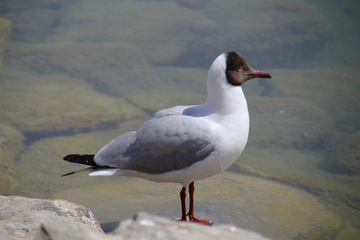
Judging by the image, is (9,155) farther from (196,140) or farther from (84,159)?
(196,140)

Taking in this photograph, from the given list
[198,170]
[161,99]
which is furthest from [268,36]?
[198,170]

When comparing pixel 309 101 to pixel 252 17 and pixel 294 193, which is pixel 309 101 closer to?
pixel 294 193

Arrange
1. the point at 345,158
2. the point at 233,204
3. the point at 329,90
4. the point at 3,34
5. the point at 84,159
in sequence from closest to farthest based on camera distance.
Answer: the point at 84,159, the point at 233,204, the point at 345,158, the point at 329,90, the point at 3,34

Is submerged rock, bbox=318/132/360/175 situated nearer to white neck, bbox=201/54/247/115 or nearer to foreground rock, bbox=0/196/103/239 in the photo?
white neck, bbox=201/54/247/115

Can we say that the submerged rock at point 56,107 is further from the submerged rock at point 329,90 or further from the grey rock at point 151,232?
the grey rock at point 151,232

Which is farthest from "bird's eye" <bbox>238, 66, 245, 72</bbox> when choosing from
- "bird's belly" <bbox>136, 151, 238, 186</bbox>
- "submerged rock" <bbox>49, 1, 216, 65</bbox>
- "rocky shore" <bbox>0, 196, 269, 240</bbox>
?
"submerged rock" <bbox>49, 1, 216, 65</bbox>

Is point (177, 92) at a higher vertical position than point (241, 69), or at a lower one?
lower

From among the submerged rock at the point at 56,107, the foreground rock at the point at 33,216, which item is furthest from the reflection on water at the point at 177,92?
the foreground rock at the point at 33,216

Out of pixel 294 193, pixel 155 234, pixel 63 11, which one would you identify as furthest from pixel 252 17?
pixel 155 234

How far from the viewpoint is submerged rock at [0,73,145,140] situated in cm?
641

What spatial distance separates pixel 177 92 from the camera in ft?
26.1

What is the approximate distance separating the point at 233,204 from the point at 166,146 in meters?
1.41

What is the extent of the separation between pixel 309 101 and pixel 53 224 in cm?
653

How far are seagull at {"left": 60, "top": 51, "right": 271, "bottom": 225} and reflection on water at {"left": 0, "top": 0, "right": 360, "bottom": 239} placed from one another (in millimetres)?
789
